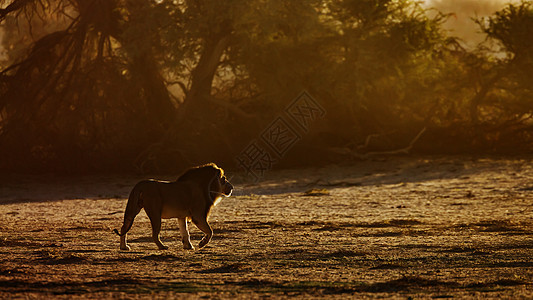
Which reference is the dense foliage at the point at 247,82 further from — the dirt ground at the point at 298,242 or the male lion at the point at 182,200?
the male lion at the point at 182,200

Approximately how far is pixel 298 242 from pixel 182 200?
5.71 ft

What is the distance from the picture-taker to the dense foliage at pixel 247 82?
21969mm

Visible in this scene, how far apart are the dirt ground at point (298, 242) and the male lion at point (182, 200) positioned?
286 mm

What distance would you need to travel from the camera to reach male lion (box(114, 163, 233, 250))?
29.6 ft

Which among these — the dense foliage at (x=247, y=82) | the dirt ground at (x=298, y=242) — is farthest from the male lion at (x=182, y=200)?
the dense foliage at (x=247, y=82)

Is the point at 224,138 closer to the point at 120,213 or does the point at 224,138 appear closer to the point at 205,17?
the point at 205,17

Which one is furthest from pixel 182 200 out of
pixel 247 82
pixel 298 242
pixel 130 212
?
pixel 247 82

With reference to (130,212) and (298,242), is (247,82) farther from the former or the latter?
(130,212)

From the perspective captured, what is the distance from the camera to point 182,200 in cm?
921

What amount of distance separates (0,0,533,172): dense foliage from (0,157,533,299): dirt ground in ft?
10.5

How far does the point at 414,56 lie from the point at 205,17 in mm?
6345

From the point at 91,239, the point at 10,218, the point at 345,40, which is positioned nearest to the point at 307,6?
the point at 345,40

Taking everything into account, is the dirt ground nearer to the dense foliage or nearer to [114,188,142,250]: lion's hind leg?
[114,188,142,250]: lion's hind leg

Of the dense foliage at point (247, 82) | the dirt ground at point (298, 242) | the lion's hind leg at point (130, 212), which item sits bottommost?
the dirt ground at point (298, 242)
